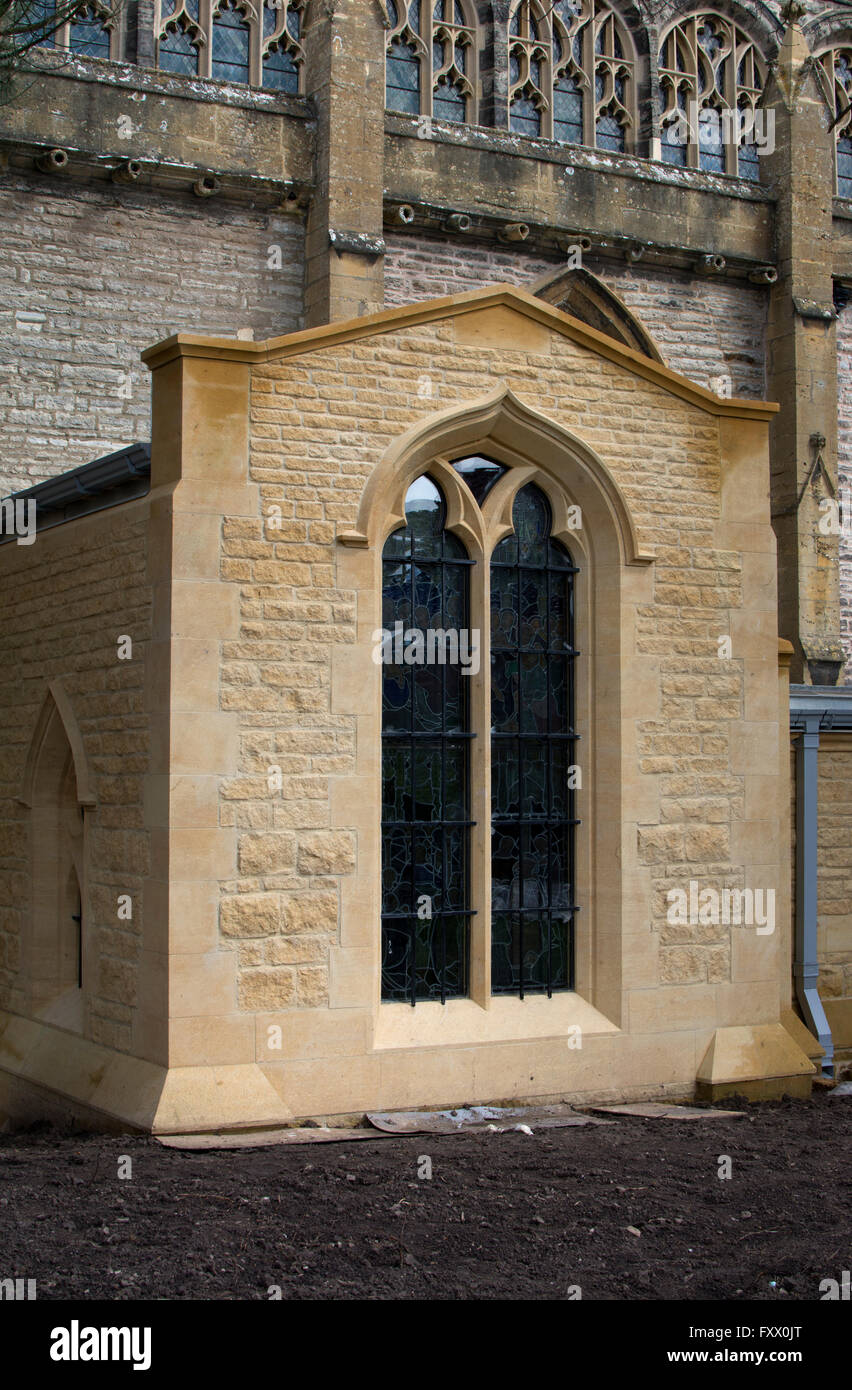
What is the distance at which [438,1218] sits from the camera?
20.6 feet

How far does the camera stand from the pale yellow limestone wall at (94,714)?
326 inches

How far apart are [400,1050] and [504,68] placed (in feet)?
46.7

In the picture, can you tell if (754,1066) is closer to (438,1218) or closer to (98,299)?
(438,1218)

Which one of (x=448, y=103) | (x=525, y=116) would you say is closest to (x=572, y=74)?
(x=525, y=116)

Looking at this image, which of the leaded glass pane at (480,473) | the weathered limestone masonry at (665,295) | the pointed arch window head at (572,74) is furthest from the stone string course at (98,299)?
the leaded glass pane at (480,473)

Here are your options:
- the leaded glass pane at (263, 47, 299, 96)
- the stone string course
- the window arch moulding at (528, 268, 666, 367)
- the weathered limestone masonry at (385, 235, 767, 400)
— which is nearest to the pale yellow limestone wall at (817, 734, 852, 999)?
the stone string course

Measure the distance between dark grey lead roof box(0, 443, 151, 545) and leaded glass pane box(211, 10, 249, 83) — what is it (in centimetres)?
901

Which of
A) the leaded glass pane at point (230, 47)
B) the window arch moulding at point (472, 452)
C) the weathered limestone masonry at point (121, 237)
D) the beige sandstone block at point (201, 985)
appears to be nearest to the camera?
the beige sandstone block at point (201, 985)

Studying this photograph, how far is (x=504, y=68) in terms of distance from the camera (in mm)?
18438

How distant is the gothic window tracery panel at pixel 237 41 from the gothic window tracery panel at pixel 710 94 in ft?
17.7

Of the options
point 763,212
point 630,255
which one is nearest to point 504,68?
point 630,255

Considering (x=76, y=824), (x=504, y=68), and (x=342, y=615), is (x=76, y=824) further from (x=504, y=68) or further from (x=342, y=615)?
(x=504, y=68)

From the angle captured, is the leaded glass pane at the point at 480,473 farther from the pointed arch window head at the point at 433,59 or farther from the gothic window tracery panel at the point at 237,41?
the pointed arch window head at the point at 433,59
